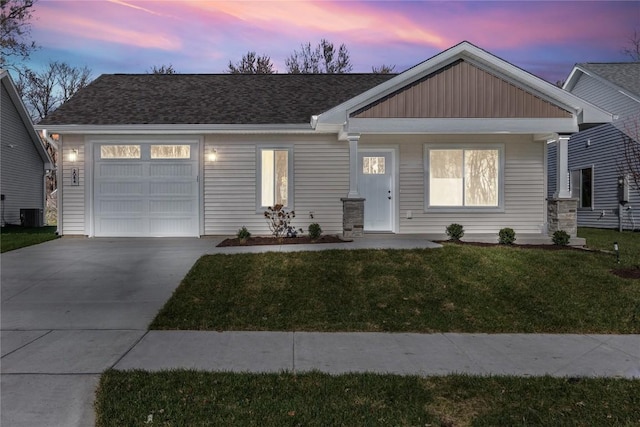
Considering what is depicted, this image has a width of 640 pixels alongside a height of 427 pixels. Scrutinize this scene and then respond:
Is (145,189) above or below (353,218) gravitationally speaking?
above

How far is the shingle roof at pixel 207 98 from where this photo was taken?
11.6m

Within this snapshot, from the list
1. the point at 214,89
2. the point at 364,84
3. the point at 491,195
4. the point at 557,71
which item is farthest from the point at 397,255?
the point at 557,71

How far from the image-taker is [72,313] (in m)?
5.72

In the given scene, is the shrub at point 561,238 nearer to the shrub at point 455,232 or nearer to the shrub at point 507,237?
the shrub at point 507,237

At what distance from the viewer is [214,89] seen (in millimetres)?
13680

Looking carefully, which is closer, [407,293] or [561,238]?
[407,293]

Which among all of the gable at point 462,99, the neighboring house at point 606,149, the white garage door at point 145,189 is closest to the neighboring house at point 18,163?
the white garage door at point 145,189

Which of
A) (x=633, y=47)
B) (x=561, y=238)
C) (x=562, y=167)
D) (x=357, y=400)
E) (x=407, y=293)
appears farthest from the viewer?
(x=633, y=47)

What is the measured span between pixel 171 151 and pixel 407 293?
8.29 meters

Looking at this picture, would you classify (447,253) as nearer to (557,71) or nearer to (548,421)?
(548,421)

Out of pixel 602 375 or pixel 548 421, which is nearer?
pixel 548 421

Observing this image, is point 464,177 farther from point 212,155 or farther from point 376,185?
point 212,155

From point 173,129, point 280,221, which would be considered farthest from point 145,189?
point 280,221

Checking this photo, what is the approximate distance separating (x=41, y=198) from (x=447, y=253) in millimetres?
21398
